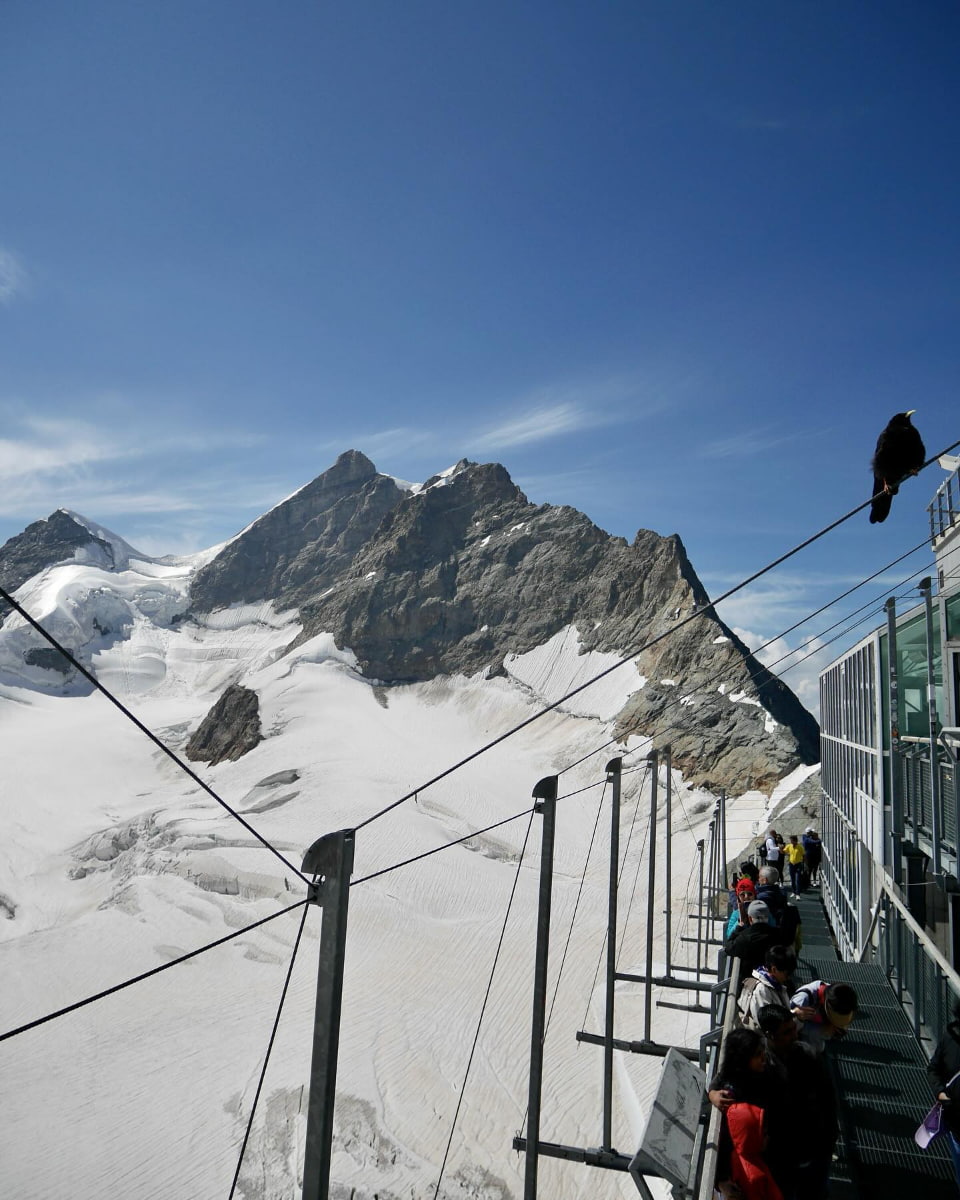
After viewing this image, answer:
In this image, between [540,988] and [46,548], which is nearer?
[540,988]

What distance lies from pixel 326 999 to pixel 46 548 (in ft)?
529

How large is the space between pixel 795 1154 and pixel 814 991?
1335mm

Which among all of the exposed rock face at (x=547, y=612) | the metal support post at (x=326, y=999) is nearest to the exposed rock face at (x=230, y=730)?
the exposed rock face at (x=547, y=612)

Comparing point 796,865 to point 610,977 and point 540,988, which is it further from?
point 540,988

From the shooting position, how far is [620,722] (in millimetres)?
55312

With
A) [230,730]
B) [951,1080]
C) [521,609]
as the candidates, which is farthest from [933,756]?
[521,609]

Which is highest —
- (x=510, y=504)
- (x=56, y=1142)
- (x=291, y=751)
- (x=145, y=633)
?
(x=510, y=504)

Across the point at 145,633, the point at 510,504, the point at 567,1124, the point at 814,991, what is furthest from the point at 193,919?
the point at 145,633

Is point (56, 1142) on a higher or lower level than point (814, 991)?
lower

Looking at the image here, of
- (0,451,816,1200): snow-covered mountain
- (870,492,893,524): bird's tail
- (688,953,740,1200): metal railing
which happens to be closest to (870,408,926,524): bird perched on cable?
(870,492,893,524): bird's tail

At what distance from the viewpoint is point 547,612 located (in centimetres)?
7969

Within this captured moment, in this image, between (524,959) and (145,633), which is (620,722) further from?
(145,633)

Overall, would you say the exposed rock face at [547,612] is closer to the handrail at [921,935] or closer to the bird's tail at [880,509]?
the handrail at [921,935]

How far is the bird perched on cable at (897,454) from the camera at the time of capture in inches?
228
